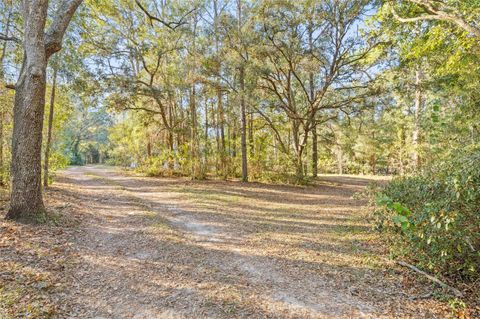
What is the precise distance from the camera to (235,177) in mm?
14766

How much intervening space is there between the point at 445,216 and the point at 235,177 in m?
12.4

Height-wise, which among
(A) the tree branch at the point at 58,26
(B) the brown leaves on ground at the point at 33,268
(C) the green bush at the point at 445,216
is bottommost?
(B) the brown leaves on ground at the point at 33,268

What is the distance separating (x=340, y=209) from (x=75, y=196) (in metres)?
8.41

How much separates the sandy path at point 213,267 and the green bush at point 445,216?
2.88ft

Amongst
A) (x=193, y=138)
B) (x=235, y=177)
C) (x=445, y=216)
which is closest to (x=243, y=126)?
(x=193, y=138)

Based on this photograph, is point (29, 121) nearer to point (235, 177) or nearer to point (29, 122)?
point (29, 122)

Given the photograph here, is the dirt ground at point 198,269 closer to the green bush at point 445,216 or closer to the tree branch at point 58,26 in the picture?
the green bush at point 445,216

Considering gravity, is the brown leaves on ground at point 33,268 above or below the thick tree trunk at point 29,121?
below

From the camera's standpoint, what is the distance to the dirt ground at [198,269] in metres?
2.94

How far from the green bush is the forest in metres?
0.03

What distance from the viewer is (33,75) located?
15.8ft

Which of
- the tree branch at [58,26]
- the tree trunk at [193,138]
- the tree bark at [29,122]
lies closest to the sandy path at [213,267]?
the tree bark at [29,122]

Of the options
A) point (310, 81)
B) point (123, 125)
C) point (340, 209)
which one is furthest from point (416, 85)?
point (123, 125)

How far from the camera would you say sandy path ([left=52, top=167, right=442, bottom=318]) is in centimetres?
298
